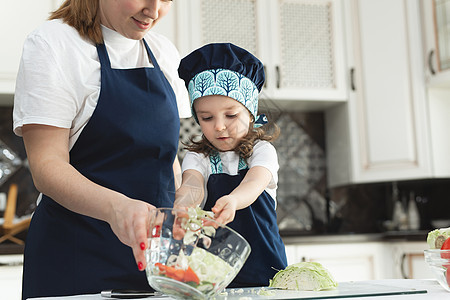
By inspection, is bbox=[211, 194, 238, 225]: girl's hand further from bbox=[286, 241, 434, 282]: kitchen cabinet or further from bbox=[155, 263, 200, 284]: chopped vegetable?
bbox=[286, 241, 434, 282]: kitchen cabinet

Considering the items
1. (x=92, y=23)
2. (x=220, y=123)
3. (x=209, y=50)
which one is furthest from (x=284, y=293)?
(x=92, y=23)

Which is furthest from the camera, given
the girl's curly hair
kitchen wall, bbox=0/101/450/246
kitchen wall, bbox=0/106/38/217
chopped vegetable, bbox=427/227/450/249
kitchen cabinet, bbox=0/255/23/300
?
kitchen wall, bbox=0/101/450/246

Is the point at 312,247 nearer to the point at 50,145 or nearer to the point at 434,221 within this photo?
the point at 434,221

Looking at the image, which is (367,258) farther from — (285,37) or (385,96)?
(285,37)

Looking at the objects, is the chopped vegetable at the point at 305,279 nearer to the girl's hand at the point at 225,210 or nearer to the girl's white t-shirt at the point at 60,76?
the girl's hand at the point at 225,210

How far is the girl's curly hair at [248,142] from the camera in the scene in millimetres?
1190

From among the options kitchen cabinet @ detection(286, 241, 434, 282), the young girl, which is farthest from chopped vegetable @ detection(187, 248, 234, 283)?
kitchen cabinet @ detection(286, 241, 434, 282)

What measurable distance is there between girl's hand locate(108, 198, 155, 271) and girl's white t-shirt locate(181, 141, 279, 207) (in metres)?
0.41

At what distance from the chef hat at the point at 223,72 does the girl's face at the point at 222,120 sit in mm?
18

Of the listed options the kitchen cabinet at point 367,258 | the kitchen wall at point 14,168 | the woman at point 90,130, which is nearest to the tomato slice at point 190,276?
the woman at point 90,130

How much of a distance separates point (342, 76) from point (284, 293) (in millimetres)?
2414

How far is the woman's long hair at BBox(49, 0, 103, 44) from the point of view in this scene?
1.17 meters

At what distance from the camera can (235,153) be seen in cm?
121

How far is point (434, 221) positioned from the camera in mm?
3217
